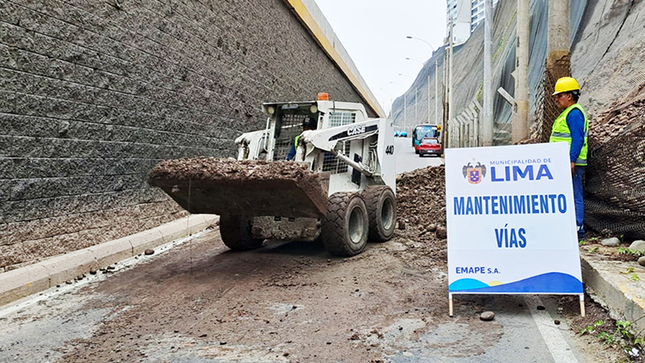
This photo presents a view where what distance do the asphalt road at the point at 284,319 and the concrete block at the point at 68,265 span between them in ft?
0.65

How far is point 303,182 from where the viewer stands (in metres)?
5.85

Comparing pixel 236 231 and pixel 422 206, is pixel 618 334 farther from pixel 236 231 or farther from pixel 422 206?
pixel 422 206

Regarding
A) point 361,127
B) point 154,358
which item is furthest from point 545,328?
point 361,127

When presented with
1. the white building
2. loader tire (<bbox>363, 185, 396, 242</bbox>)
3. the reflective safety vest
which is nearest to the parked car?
the white building

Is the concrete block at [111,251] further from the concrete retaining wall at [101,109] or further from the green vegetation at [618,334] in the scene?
the green vegetation at [618,334]

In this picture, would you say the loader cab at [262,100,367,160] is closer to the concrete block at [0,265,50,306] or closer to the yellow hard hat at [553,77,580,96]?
the yellow hard hat at [553,77,580,96]

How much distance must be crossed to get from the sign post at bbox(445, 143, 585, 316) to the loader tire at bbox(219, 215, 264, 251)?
3.65 meters

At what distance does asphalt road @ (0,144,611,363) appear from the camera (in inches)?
151

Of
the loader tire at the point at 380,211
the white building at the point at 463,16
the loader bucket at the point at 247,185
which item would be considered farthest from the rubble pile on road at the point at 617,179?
the white building at the point at 463,16

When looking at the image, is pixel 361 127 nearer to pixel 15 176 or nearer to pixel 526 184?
pixel 526 184

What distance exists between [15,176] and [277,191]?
3197mm

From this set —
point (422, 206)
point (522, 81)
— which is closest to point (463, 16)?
point (522, 81)

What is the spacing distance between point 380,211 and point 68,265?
441 cm

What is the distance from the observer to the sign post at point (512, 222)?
15.0 ft
